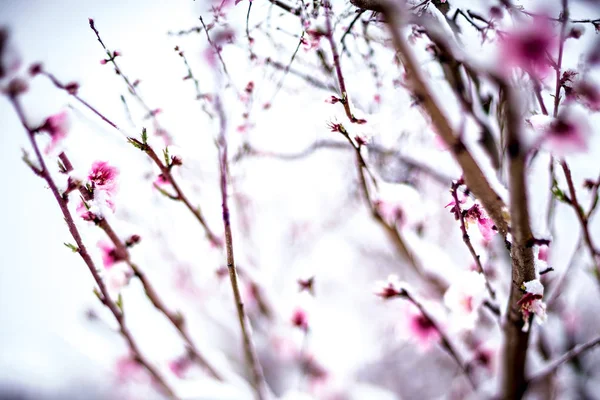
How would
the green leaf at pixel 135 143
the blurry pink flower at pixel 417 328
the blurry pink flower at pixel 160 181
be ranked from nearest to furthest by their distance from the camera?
the green leaf at pixel 135 143 → the blurry pink flower at pixel 160 181 → the blurry pink flower at pixel 417 328

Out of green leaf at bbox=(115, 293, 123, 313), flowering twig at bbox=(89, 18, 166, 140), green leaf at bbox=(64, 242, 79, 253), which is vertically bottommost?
green leaf at bbox=(115, 293, 123, 313)

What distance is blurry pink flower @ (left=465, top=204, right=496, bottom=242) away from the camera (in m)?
0.78

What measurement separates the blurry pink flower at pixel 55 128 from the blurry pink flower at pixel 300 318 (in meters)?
1.04

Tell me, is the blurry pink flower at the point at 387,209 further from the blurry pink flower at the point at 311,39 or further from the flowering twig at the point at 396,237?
the blurry pink flower at the point at 311,39

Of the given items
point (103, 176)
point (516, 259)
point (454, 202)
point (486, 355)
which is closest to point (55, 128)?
point (103, 176)

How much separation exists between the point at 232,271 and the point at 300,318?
70 cm

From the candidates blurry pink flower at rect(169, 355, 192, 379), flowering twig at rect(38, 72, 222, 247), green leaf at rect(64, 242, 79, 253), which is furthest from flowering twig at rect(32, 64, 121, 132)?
blurry pink flower at rect(169, 355, 192, 379)

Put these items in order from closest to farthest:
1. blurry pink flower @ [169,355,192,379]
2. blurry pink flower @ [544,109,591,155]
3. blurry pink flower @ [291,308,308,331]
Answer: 1. blurry pink flower @ [544,109,591,155]
2. blurry pink flower @ [291,308,308,331]
3. blurry pink flower @ [169,355,192,379]

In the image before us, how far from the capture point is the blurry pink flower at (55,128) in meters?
0.79

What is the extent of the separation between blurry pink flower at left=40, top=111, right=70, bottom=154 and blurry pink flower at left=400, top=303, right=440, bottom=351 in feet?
3.99

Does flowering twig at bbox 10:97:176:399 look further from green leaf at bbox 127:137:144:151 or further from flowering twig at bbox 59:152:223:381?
green leaf at bbox 127:137:144:151

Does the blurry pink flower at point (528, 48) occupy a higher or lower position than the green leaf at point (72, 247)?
higher

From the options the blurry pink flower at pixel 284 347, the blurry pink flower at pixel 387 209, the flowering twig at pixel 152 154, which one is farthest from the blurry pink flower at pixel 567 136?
the blurry pink flower at pixel 284 347

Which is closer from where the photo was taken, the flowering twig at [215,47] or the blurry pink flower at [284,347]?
the flowering twig at [215,47]
